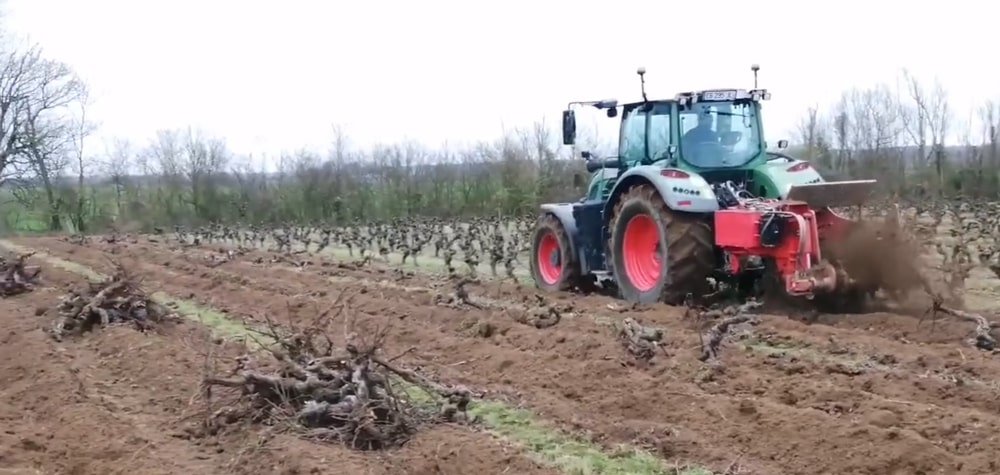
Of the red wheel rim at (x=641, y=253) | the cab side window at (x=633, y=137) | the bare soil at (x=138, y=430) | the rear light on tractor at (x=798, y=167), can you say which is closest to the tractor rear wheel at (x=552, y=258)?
the red wheel rim at (x=641, y=253)

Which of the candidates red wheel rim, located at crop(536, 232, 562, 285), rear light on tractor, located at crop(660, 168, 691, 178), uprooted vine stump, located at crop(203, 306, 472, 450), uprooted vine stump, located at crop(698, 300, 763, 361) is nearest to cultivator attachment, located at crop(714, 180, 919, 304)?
uprooted vine stump, located at crop(698, 300, 763, 361)

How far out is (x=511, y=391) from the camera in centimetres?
654

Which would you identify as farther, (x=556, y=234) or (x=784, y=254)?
(x=556, y=234)

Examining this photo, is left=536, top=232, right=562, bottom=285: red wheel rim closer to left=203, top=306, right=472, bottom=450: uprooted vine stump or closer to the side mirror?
the side mirror

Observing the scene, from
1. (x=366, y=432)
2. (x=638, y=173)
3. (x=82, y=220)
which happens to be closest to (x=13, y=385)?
(x=366, y=432)

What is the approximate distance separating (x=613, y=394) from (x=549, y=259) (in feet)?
19.2

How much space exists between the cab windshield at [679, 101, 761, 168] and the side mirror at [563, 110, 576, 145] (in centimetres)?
113

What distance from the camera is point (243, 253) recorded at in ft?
68.0

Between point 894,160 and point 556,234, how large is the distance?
2719cm

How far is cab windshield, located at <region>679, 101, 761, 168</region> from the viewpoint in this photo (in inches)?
393

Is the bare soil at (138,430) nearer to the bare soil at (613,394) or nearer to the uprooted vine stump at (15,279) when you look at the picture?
the bare soil at (613,394)

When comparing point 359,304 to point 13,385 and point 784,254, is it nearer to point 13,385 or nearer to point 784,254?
point 13,385

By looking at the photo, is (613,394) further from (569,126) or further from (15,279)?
(15,279)

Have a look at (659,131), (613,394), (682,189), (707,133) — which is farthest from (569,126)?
(613,394)
